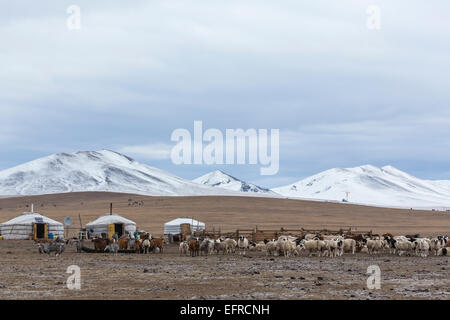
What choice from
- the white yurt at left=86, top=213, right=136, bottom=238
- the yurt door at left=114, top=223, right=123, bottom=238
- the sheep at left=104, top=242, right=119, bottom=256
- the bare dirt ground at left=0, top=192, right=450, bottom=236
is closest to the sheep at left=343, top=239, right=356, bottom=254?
the sheep at left=104, top=242, right=119, bottom=256

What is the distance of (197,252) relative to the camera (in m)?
40.6

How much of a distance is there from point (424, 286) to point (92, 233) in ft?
180

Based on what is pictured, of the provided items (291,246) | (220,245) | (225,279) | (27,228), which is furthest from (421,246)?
(27,228)

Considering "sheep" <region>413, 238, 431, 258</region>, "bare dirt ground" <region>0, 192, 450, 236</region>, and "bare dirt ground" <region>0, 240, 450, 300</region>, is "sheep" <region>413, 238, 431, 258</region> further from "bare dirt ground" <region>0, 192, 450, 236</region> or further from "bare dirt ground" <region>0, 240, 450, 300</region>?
"bare dirt ground" <region>0, 192, 450, 236</region>

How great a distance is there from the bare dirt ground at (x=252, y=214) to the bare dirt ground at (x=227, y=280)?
194ft

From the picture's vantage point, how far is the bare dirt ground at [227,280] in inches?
744

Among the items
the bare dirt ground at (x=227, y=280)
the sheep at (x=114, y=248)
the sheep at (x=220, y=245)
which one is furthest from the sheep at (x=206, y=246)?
the bare dirt ground at (x=227, y=280)

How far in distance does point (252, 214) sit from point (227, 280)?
97.0 metres

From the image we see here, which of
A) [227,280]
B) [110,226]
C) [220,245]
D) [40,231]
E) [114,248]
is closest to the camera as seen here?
[227,280]

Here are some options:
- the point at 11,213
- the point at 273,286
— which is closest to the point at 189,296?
the point at 273,286

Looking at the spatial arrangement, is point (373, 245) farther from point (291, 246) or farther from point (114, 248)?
point (114, 248)

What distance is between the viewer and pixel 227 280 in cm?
2330

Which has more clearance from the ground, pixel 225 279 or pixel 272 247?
pixel 272 247
